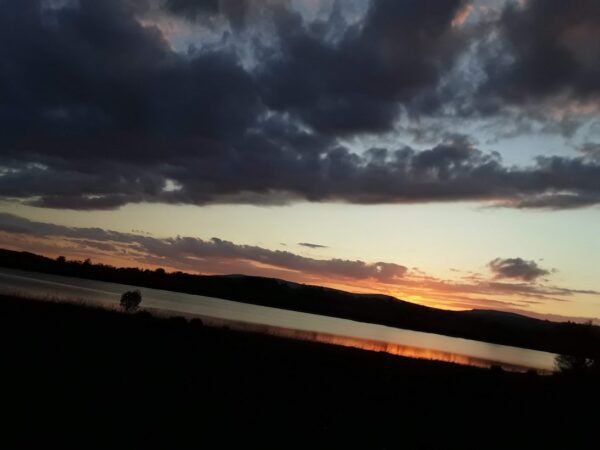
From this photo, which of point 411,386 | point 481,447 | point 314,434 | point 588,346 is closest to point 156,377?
point 314,434

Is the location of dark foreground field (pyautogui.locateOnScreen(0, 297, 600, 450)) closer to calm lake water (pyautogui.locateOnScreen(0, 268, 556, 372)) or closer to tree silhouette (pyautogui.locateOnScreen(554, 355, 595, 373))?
tree silhouette (pyautogui.locateOnScreen(554, 355, 595, 373))

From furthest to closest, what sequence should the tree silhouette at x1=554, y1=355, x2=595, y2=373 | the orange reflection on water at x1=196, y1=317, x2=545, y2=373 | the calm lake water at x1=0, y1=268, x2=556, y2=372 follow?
the calm lake water at x1=0, y1=268, x2=556, y2=372 < the orange reflection on water at x1=196, y1=317, x2=545, y2=373 < the tree silhouette at x1=554, y1=355, x2=595, y2=373

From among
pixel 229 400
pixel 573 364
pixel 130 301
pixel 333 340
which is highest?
pixel 130 301

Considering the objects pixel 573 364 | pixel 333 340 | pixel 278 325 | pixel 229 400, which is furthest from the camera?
pixel 278 325

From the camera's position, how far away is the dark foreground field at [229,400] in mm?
10742

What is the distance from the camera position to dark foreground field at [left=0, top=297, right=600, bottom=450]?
1074cm

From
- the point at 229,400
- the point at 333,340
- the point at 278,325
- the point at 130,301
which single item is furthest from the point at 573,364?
the point at 278,325

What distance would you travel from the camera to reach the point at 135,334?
24.8 m

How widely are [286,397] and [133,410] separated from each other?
5.31 meters

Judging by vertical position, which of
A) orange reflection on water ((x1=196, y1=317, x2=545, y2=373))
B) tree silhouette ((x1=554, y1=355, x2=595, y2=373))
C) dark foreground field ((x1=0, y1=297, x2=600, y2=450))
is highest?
tree silhouette ((x1=554, y1=355, x2=595, y2=373))

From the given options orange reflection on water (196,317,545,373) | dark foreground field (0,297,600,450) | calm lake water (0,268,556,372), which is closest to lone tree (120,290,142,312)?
orange reflection on water (196,317,545,373)

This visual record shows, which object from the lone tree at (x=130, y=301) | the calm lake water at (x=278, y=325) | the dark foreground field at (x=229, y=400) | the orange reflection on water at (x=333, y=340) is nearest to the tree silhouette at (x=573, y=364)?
the orange reflection on water at (x=333, y=340)

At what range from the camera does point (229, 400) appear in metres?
14.2

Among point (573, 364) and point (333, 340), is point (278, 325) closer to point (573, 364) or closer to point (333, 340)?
point (333, 340)
